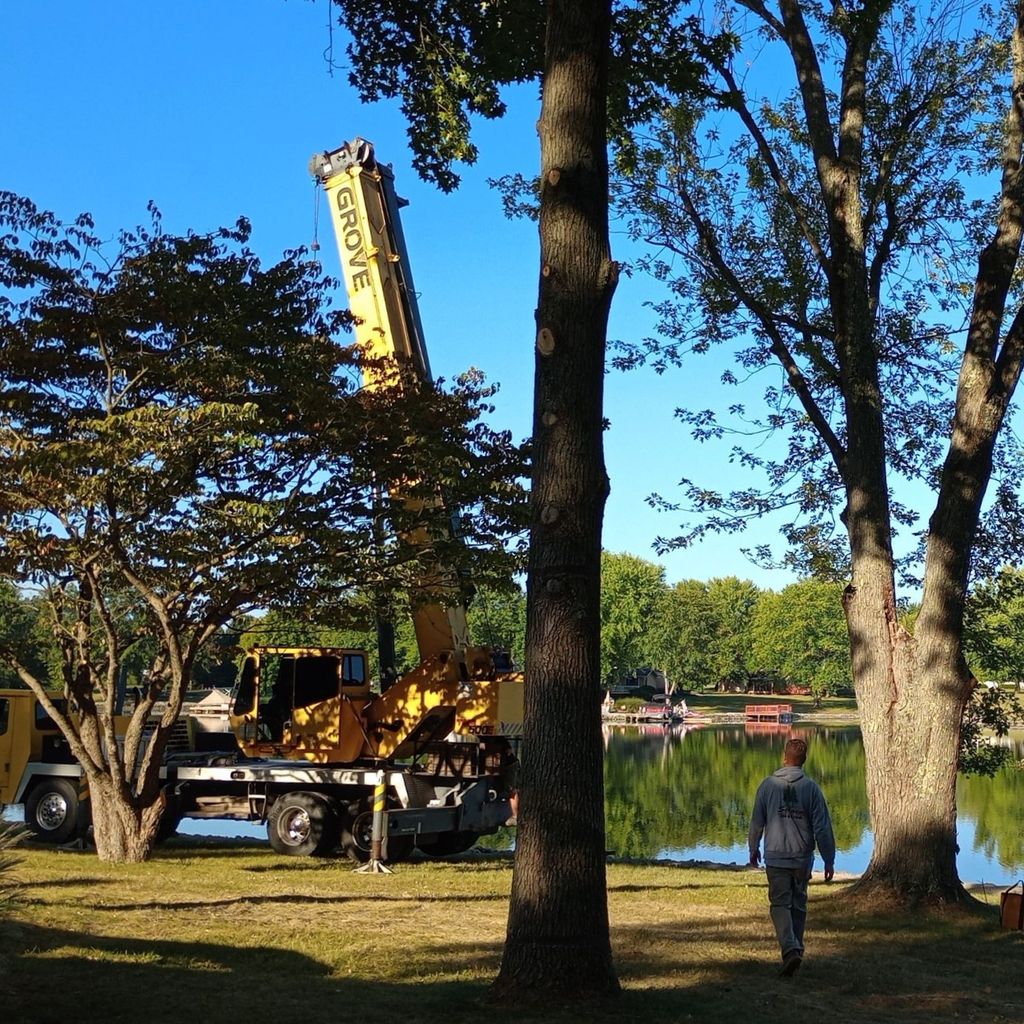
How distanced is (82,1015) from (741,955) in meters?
4.96

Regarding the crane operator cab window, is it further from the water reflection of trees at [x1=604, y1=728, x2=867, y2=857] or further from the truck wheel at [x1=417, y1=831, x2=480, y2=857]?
the water reflection of trees at [x1=604, y1=728, x2=867, y2=857]

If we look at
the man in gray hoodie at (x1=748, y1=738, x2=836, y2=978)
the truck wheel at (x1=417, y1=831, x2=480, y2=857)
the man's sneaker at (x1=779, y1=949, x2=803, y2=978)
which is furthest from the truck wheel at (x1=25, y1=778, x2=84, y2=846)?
the man's sneaker at (x1=779, y1=949, x2=803, y2=978)

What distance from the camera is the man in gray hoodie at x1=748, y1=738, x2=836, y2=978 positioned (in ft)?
29.6

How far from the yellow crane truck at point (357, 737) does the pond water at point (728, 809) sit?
388 cm

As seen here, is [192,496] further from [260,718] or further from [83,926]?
[83,926]

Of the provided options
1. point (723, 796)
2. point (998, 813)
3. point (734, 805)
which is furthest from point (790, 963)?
point (723, 796)

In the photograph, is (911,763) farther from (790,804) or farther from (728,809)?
(728,809)

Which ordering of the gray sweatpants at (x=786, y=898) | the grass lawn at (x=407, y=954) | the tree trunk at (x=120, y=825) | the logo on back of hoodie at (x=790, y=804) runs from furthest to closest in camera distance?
the tree trunk at (x=120, y=825), the logo on back of hoodie at (x=790, y=804), the gray sweatpants at (x=786, y=898), the grass lawn at (x=407, y=954)

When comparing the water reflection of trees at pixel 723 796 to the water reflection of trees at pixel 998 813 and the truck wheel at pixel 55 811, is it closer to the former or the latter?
the water reflection of trees at pixel 998 813

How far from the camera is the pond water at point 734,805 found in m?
26.1

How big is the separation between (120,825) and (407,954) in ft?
23.7

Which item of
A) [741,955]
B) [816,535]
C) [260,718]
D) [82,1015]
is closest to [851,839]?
[816,535]

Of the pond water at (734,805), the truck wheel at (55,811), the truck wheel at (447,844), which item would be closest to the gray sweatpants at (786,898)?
the truck wheel at (447,844)

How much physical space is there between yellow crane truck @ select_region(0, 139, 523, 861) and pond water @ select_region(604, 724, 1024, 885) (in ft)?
22.1
